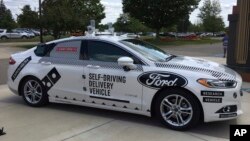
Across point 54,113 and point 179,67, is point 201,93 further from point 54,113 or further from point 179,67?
point 54,113

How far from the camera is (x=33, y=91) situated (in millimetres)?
7336

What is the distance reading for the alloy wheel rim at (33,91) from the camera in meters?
7.27

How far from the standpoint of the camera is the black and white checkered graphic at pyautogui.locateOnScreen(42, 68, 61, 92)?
7008 millimetres

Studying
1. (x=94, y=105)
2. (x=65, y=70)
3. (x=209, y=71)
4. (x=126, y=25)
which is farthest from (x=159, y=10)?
(x=209, y=71)

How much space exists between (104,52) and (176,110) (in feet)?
5.71

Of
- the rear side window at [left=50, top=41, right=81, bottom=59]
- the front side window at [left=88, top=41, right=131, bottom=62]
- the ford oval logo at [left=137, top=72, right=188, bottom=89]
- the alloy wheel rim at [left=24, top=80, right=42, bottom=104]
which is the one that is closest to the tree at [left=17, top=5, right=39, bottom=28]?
the alloy wheel rim at [left=24, top=80, right=42, bottom=104]

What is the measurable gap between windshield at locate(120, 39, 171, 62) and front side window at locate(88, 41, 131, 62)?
0.23 metres

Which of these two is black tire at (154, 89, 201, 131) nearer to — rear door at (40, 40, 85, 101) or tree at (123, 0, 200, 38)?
rear door at (40, 40, 85, 101)

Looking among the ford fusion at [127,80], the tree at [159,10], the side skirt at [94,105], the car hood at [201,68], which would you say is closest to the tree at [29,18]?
the tree at [159,10]

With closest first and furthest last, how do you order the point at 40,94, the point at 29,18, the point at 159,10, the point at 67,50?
the point at 67,50 < the point at 40,94 < the point at 29,18 < the point at 159,10

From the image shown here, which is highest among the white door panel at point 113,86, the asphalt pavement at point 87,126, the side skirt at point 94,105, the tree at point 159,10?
the tree at point 159,10

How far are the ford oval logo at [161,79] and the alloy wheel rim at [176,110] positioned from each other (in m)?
0.21

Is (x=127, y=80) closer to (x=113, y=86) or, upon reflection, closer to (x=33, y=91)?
(x=113, y=86)

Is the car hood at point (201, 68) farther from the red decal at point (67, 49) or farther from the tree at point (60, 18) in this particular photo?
the tree at point (60, 18)
